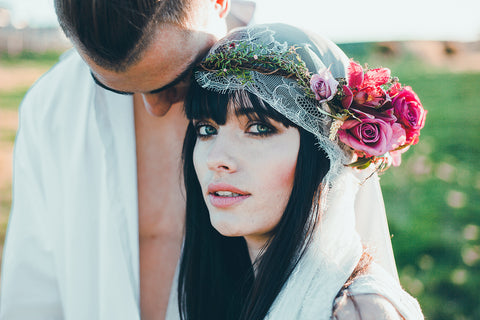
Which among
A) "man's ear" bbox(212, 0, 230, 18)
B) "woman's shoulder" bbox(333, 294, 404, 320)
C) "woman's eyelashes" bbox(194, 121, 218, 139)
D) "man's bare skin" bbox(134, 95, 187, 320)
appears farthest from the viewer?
"man's bare skin" bbox(134, 95, 187, 320)

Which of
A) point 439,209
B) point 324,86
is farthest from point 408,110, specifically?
point 439,209

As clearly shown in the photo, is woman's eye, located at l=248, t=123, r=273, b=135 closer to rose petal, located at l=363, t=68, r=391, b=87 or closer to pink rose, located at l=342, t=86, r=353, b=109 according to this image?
pink rose, located at l=342, t=86, r=353, b=109

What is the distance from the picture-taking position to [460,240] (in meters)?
5.26

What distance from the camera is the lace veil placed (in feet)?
6.24

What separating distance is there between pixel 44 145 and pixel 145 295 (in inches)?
38.1

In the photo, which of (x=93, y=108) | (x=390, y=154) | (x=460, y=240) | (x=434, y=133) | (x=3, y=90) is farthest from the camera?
(x=3, y=90)

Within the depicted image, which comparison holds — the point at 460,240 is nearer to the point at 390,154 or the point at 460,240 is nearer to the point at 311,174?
the point at 390,154

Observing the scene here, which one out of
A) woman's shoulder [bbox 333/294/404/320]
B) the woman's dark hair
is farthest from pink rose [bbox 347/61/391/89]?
woman's shoulder [bbox 333/294/404/320]

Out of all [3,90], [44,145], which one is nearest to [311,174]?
[44,145]

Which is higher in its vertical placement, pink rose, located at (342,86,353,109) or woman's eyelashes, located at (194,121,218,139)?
pink rose, located at (342,86,353,109)

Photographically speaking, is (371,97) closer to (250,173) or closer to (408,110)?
(408,110)

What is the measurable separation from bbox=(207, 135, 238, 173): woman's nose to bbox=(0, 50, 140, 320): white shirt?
76cm

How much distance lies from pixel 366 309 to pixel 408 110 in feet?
2.61

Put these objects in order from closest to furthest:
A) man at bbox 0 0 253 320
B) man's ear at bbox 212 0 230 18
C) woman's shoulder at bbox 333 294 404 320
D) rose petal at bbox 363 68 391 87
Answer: woman's shoulder at bbox 333 294 404 320
rose petal at bbox 363 68 391 87
man's ear at bbox 212 0 230 18
man at bbox 0 0 253 320
